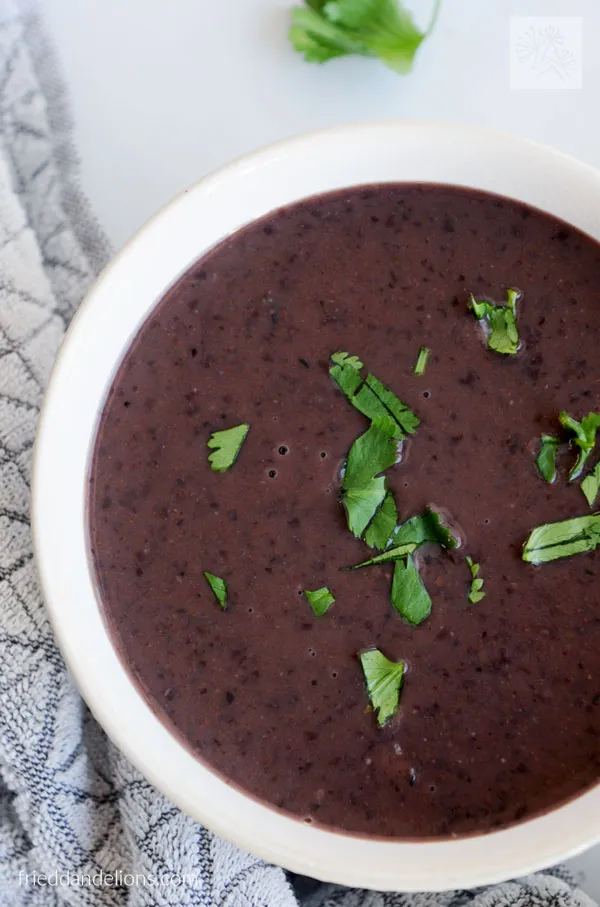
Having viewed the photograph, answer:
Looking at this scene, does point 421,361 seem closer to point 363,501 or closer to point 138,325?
point 363,501

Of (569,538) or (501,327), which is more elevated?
(501,327)

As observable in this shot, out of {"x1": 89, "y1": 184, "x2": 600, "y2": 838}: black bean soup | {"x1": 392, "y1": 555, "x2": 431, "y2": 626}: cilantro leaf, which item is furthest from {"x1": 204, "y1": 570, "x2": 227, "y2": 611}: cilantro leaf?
{"x1": 392, "y1": 555, "x2": 431, "y2": 626}: cilantro leaf

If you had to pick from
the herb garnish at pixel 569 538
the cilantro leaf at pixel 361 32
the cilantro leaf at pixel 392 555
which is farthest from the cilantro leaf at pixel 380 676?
the cilantro leaf at pixel 361 32

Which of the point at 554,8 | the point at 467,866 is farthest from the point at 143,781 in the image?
the point at 554,8

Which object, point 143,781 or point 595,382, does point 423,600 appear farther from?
point 143,781

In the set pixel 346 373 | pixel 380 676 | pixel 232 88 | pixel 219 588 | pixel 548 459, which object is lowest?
pixel 380 676

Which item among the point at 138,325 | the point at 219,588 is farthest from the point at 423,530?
the point at 138,325

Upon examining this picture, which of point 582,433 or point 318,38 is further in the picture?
point 318,38
